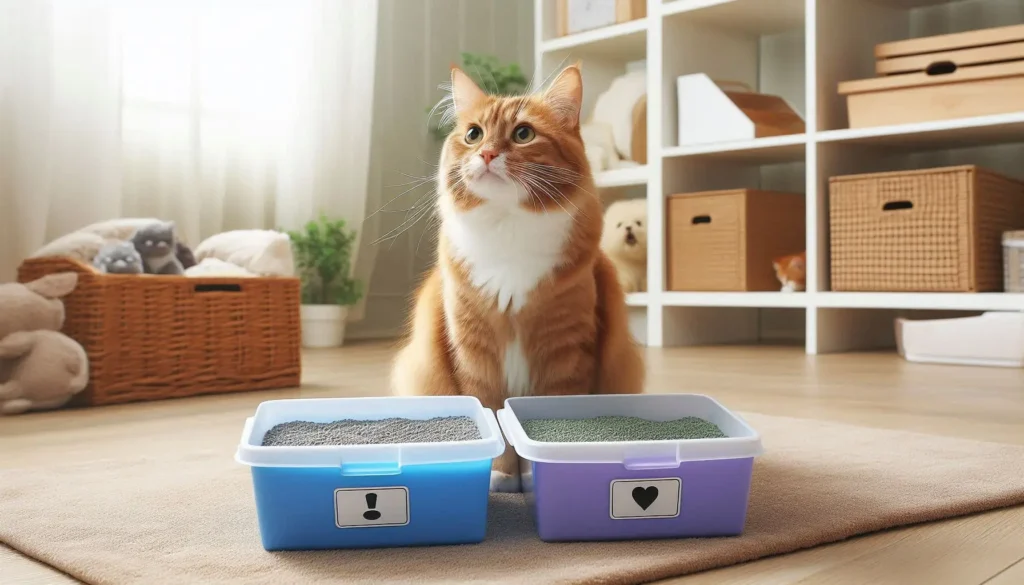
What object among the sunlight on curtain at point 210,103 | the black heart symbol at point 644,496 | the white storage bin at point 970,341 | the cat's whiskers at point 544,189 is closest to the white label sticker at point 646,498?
the black heart symbol at point 644,496

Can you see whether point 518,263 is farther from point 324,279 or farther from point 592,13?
point 592,13

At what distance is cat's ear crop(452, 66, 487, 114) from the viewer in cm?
118

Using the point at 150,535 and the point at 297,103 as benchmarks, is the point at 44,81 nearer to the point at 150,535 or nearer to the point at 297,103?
the point at 297,103

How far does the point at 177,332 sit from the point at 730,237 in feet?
5.80

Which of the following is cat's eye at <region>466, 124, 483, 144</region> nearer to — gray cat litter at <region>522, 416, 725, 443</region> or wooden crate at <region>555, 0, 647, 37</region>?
gray cat litter at <region>522, 416, 725, 443</region>

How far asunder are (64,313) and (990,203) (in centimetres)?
235

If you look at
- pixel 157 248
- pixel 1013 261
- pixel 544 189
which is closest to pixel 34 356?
pixel 157 248

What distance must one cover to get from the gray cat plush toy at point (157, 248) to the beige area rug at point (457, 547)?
2.66 ft

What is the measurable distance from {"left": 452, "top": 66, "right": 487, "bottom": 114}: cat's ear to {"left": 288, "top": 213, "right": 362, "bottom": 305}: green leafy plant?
1.98 metres

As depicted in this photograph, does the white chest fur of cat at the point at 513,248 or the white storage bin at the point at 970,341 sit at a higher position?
the white chest fur of cat at the point at 513,248

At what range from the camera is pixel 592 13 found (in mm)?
3371

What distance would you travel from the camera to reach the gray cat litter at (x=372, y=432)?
2.96 feet

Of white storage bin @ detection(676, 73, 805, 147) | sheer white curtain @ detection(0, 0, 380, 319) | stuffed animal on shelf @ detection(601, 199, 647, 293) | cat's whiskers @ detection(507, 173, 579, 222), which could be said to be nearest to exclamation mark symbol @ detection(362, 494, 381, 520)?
cat's whiskers @ detection(507, 173, 579, 222)

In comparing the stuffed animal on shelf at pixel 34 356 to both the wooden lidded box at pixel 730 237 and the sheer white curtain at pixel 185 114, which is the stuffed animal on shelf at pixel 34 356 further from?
the wooden lidded box at pixel 730 237
